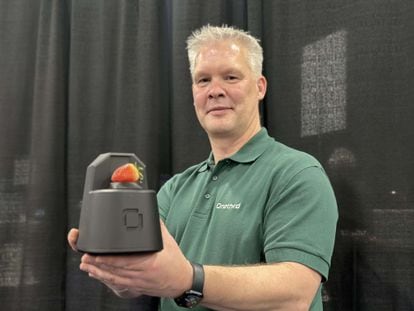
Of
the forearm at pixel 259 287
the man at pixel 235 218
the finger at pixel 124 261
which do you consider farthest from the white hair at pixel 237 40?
the finger at pixel 124 261

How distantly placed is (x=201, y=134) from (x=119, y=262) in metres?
0.67

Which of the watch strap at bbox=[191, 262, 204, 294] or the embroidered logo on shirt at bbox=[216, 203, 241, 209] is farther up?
the embroidered logo on shirt at bbox=[216, 203, 241, 209]

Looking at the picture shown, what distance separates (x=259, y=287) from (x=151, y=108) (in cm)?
A: 65

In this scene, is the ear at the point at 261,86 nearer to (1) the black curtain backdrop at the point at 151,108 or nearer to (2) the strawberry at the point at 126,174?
(1) the black curtain backdrop at the point at 151,108

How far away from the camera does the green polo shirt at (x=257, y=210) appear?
0.68m

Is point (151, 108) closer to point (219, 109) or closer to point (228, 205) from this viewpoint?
point (219, 109)

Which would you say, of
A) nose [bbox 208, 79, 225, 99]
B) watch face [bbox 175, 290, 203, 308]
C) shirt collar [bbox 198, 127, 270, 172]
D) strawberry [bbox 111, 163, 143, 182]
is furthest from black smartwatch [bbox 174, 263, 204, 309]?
nose [bbox 208, 79, 225, 99]

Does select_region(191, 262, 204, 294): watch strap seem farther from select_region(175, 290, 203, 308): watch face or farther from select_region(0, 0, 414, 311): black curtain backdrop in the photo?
select_region(0, 0, 414, 311): black curtain backdrop

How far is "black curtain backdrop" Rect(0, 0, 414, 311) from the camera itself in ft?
3.07

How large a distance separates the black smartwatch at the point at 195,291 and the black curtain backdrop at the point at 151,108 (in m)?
0.51

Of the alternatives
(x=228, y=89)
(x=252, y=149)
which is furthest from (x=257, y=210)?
(x=228, y=89)

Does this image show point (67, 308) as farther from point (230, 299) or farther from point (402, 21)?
point (402, 21)

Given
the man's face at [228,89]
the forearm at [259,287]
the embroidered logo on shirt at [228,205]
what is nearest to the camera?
the forearm at [259,287]

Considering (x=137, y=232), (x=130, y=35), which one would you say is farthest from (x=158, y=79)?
(x=137, y=232)
